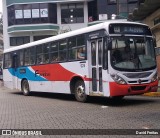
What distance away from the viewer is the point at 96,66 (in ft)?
44.8

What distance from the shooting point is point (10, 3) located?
155 ft

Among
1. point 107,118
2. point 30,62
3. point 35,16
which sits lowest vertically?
point 107,118

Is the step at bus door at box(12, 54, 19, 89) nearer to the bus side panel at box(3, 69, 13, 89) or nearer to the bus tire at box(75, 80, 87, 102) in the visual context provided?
the bus side panel at box(3, 69, 13, 89)

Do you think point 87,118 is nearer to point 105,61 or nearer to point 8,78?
point 105,61

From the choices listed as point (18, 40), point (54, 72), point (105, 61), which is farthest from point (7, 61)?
point (18, 40)

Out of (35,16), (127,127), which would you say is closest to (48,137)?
(127,127)

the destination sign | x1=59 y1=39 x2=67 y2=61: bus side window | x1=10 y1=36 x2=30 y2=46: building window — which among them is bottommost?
x1=59 y1=39 x2=67 y2=61: bus side window

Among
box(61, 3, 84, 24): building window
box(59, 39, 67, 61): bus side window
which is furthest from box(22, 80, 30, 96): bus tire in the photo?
box(61, 3, 84, 24): building window

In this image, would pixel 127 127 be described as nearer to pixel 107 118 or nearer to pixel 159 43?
pixel 107 118

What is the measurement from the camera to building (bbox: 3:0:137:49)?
45250mm

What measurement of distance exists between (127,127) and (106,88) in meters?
4.35

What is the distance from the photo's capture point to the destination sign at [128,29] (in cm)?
1312

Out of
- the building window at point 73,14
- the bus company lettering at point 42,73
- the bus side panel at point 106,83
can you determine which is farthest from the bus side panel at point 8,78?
the building window at point 73,14

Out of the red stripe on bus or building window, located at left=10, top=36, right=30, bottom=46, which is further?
building window, located at left=10, top=36, right=30, bottom=46
